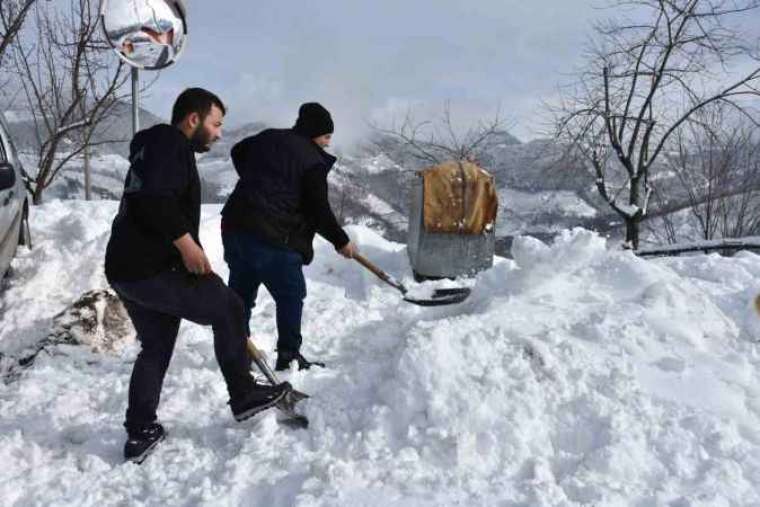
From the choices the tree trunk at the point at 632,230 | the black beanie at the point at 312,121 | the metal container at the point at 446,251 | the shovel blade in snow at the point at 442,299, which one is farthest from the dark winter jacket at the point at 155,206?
the tree trunk at the point at 632,230

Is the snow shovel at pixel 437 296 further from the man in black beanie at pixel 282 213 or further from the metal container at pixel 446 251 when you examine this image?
the metal container at pixel 446 251

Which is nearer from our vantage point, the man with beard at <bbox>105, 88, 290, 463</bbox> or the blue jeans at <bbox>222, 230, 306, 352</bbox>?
the man with beard at <bbox>105, 88, 290, 463</bbox>

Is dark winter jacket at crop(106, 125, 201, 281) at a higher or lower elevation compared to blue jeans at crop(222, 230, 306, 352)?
higher

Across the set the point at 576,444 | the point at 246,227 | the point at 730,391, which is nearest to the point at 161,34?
the point at 246,227

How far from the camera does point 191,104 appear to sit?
302cm

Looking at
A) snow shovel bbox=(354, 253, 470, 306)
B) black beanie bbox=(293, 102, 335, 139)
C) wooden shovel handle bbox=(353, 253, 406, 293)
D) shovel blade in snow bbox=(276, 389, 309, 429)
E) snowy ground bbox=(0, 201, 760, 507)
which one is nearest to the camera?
snowy ground bbox=(0, 201, 760, 507)

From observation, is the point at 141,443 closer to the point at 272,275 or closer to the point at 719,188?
the point at 272,275

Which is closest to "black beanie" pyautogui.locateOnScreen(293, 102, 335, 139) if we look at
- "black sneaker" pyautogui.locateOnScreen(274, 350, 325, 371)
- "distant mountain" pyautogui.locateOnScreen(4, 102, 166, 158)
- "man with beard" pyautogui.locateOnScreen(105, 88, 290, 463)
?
"man with beard" pyautogui.locateOnScreen(105, 88, 290, 463)

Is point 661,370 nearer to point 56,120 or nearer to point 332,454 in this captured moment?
point 332,454

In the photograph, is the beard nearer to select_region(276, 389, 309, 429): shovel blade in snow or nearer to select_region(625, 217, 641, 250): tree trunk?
select_region(276, 389, 309, 429): shovel blade in snow

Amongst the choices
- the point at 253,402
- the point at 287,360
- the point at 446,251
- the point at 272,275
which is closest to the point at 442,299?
the point at 287,360

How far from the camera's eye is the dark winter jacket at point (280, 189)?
397 centimetres

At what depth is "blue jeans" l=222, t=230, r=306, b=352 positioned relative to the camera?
4012mm

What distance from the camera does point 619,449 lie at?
113 inches
